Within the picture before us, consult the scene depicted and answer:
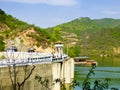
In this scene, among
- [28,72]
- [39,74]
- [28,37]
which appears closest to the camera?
[28,72]

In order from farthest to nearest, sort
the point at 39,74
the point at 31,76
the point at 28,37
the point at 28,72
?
the point at 28,37 → the point at 39,74 → the point at 31,76 → the point at 28,72

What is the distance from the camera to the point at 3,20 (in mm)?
156000

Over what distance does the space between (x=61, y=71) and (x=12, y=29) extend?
89.0m

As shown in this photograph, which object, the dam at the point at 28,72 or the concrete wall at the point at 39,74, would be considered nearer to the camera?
the concrete wall at the point at 39,74

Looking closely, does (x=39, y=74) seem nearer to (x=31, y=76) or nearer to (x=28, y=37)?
(x=31, y=76)

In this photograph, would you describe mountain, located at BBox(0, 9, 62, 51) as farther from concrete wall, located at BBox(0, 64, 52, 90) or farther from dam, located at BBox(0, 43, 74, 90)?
concrete wall, located at BBox(0, 64, 52, 90)


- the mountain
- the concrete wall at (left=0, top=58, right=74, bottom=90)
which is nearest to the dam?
the concrete wall at (left=0, top=58, right=74, bottom=90)

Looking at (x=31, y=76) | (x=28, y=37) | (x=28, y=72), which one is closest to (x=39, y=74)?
(x=31, y=76)

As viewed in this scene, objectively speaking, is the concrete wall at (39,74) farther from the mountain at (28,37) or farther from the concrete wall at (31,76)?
the mountain at (28,37)

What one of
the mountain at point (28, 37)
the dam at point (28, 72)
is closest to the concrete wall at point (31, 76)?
the dam at point (28, 72)

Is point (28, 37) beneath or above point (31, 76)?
above

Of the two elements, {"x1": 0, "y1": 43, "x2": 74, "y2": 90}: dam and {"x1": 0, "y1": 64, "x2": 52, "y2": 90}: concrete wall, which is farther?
{"x1": 0, "y1": 43, "x2": 74, "y2": 90}: dam

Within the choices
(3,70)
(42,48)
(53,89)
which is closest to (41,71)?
(53,89)

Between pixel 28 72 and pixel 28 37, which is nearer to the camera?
pixel 28 72
